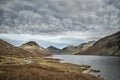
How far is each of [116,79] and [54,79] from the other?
A: 32.4 metres

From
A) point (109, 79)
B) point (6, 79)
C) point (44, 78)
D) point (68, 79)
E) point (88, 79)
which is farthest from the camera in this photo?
point (109, 79)

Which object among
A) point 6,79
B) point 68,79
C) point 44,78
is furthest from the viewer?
point 68,79

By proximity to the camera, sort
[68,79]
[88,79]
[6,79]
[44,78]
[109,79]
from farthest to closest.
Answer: [109,79], [88,79], [68,79], [44,78], [6,79]

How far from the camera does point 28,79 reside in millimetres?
37219

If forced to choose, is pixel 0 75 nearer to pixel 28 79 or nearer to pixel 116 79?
pixel 28 79

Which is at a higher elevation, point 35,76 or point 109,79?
point 35,76

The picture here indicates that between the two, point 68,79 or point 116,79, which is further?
point 116,79

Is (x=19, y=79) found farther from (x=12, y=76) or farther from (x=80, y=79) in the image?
(x=80, y=79)

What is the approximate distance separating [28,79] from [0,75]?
6.44 meters

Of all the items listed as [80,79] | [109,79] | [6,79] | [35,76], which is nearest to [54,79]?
[35,76]

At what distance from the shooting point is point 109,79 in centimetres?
6175

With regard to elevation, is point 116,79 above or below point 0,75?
below

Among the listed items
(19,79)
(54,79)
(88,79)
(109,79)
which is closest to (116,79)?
(109,79)

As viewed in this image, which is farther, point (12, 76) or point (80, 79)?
point (80, 79)
